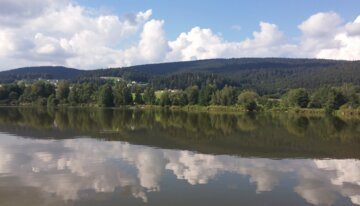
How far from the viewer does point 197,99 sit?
14500 cm

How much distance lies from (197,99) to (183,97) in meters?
4.97

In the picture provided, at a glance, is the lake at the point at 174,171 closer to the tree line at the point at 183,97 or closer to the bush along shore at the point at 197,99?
the bush along shore at the point at 197,99

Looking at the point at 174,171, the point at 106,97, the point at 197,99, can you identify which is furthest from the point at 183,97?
the point at 174,171

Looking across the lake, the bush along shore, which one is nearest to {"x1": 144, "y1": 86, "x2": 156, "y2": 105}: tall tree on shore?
the bush along shore

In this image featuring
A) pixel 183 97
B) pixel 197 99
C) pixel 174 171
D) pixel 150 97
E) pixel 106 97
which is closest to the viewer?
pixel 174 171

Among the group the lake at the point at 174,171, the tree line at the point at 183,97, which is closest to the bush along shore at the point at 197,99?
the tree line at the point at 183,97

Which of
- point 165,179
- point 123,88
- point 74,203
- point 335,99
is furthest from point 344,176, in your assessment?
point 123,88

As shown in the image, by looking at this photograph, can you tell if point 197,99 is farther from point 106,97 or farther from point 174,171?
point 174,171

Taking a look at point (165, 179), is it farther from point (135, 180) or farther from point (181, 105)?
point (181, 105)

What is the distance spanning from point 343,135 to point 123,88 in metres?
108

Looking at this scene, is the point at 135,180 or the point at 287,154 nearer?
the point at 135,180

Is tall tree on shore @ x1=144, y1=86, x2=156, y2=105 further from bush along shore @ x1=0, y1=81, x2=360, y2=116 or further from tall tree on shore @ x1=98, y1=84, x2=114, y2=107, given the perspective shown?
tall tree on shore @ x1=98, y1=84, x2=114, y2=107

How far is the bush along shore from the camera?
12281cm

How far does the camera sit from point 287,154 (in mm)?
34531
